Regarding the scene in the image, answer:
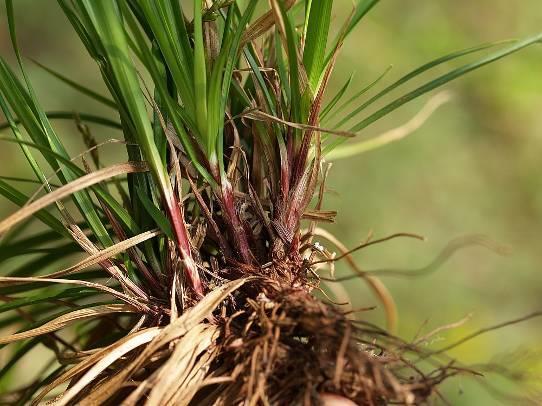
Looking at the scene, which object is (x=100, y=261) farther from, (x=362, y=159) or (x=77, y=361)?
(x=362, y=159)

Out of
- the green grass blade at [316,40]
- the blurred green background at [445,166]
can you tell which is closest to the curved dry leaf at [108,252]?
the green grass blade at [316,40]

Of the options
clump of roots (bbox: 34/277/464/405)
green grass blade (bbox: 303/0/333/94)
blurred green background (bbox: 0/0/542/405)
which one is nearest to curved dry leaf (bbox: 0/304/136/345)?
clump of roots (bbox: 34/277/464/405)

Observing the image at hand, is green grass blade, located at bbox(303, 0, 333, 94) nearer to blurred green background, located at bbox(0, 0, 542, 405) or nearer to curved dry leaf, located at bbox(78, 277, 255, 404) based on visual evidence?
curved dry leaf, located at bbox(78, 277, 255, 404)

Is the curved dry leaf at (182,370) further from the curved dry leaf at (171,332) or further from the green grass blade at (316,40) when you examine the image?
the green grass blade at (316,40)

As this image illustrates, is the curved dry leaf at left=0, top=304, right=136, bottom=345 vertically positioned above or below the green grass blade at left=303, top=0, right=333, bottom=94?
below

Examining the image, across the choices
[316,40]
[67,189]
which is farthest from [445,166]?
[67,189]

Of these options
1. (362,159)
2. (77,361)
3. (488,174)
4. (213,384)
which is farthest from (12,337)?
(488,174)
